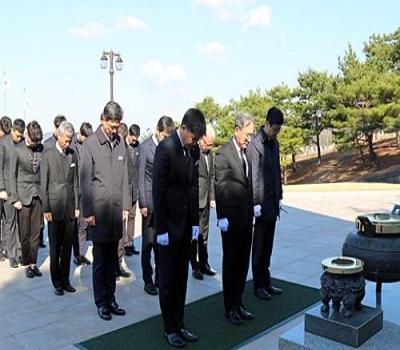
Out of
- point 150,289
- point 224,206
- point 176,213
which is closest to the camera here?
point 176,213

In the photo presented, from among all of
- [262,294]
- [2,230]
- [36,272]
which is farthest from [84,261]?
[262,294]

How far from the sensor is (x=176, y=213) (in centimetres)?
337

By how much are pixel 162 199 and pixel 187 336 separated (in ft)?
3.65

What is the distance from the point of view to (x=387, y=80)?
2367 centimetres

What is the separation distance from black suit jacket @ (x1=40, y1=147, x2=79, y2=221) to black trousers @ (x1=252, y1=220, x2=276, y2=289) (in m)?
1.93

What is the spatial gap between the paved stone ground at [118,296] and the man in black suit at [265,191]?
0.56 m

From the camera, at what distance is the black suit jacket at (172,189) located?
3297 mm

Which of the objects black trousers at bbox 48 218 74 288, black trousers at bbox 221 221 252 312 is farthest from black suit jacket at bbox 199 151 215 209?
black trousers at bbox 48 218 74 288

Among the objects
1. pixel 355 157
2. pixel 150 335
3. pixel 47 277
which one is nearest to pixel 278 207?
pixel 150 335

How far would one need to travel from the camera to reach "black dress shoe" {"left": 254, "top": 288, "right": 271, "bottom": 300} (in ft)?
14.4

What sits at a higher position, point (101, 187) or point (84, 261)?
point (101, 187)

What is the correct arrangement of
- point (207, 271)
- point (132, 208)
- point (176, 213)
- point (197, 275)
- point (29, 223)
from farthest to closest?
point (132, 208)
point (29, 223)
point (207, 271)
point (197, 275)
point (176, 213)

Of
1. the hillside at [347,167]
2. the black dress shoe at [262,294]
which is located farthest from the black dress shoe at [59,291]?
the hillside at [347,167]

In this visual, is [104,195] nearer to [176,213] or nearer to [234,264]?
[176,213]
